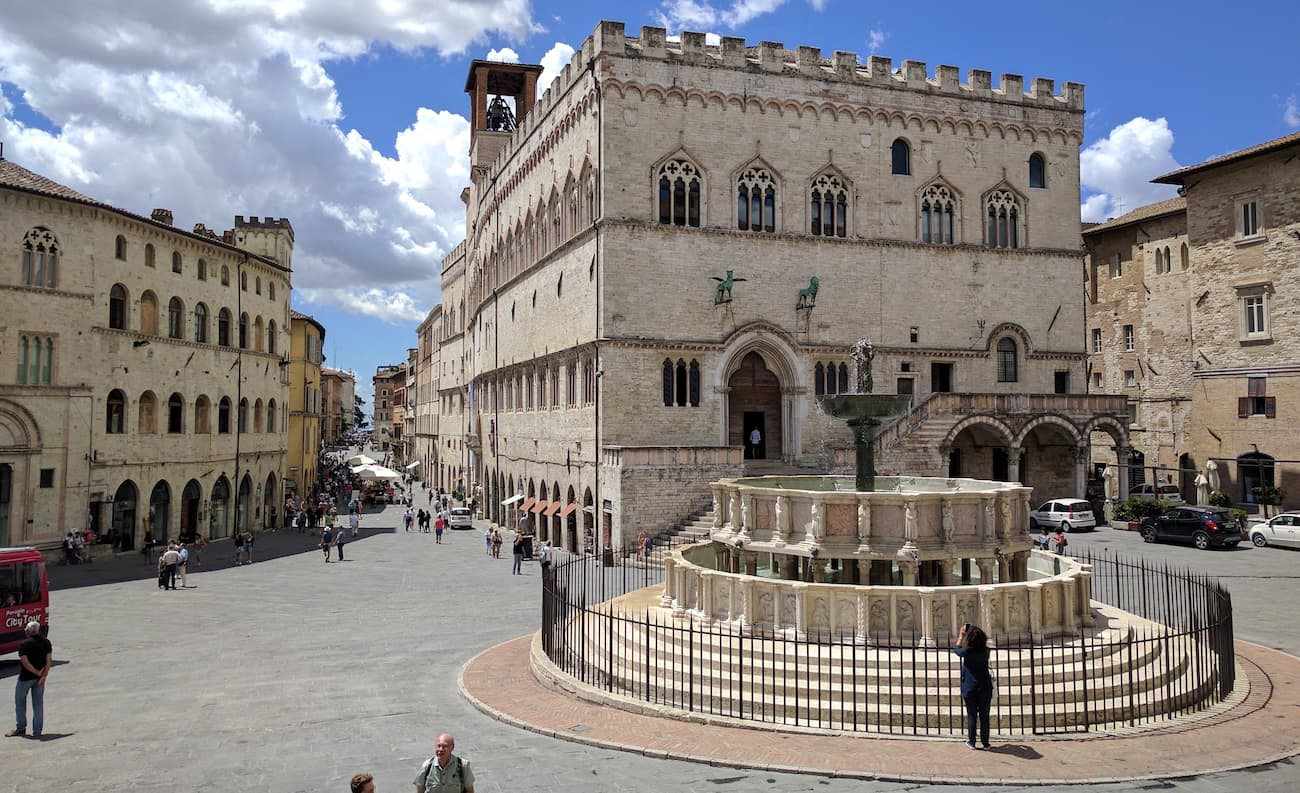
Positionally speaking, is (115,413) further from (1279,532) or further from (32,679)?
(1279,532)

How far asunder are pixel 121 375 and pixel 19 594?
1957cm

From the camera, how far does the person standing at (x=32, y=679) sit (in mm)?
11883

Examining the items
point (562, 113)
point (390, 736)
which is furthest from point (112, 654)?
point (562, 113)

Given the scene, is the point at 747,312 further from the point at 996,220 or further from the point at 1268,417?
the point at 1268,417

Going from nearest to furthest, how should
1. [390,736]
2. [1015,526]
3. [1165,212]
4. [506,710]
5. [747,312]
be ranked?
[390,736]
[506,710]
[1015,526]
[747,312]
[1165,212]

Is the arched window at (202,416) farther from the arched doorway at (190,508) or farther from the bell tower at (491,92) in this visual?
the bell tower at (491,92)

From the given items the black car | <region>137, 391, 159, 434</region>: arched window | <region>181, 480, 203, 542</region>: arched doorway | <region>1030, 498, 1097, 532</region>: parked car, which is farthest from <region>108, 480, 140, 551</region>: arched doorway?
the black car

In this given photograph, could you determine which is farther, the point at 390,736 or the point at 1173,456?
the point at 1173,456

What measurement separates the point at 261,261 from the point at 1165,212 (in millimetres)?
44192

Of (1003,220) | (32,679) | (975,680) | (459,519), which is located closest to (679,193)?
(1003,220)

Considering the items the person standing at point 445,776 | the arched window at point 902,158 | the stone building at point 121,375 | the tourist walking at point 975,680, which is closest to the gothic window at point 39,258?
the stone building at point 121,375

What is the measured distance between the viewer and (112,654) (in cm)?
1755

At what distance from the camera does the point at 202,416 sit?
38.6 metres

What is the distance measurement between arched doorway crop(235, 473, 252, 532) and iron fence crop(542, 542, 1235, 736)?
3154cm
